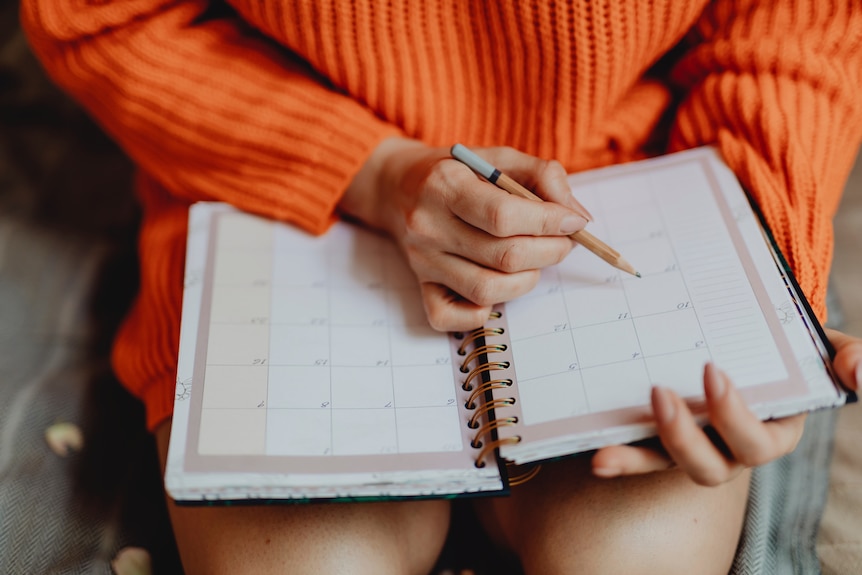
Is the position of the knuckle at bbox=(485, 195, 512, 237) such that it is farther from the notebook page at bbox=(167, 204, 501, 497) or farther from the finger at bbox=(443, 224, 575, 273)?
the notebook page at bbox=(167, 204, 501, 497)

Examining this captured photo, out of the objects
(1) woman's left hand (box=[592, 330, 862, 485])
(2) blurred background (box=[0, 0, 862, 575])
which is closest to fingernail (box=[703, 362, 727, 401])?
(1) woman's left hand (box=[592, 330, 862, 485])

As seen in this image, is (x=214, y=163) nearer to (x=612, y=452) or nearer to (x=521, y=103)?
(x=521, y=103)

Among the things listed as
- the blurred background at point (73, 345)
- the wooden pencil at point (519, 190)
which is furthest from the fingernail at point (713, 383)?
the blurred background at point (73, 345)

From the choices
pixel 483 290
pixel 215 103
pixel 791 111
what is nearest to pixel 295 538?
pixel 483 290

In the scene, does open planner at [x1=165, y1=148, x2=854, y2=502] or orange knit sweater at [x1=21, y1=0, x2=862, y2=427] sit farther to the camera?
orange knit sweater at [x1=21, y1=0, x2=862, y2=427]

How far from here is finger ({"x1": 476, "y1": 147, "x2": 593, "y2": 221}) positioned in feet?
1.83

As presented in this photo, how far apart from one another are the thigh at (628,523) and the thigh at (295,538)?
0.13 meters

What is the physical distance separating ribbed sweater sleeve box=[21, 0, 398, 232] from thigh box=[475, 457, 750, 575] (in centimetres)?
32

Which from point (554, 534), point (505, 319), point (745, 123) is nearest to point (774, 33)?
point (745, 123)

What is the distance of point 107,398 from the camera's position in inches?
31.7

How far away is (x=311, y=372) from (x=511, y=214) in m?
0.20

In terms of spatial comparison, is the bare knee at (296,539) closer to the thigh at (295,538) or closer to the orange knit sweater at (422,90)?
the thigh at (295,538)

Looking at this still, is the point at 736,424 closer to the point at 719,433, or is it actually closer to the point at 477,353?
the point at 719,433

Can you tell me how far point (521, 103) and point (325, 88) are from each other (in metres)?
0.19
